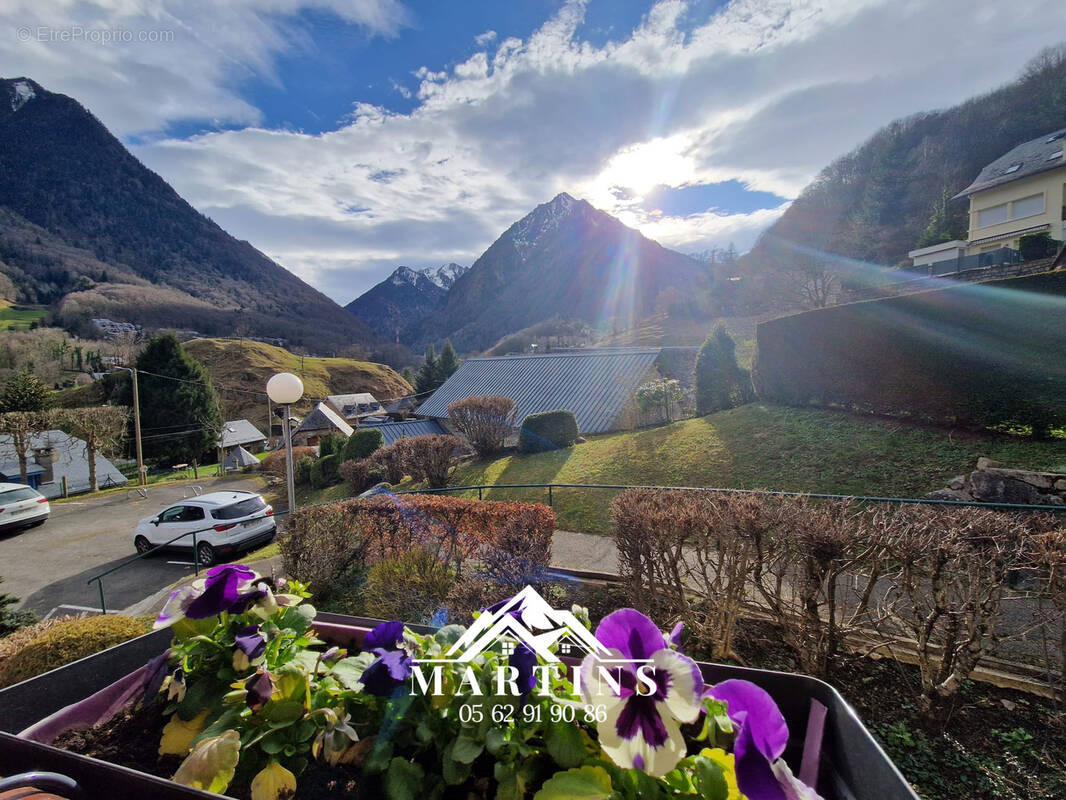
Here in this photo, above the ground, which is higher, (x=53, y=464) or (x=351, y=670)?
(x=351, y=670)

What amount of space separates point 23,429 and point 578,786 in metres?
32.7

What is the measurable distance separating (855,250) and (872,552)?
165 feet

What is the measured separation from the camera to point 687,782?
0.76 meters

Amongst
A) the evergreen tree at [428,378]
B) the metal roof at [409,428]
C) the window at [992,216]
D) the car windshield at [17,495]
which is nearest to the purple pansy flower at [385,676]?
the car windshield at [17,495]

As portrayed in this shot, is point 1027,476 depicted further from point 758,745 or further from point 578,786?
point 578,786

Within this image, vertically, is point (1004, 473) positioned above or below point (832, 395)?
below

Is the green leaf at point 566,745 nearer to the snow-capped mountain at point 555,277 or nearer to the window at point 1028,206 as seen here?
the window at point 1028,206

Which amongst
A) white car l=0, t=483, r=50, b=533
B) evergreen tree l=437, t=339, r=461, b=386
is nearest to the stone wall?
white car l=0, t=483, r=50, b=533

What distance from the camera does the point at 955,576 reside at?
3033mm

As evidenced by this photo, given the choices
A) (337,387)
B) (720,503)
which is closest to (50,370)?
(337,387)

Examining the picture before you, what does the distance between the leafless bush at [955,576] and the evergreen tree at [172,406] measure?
4094cm

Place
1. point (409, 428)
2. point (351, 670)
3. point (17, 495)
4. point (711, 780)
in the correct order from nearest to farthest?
point (711, 780), point (351, 670), point (17, 495), point (409, 428)

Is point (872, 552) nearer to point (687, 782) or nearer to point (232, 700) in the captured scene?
point (687, 782)

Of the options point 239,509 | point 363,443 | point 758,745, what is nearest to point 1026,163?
point 363,443
